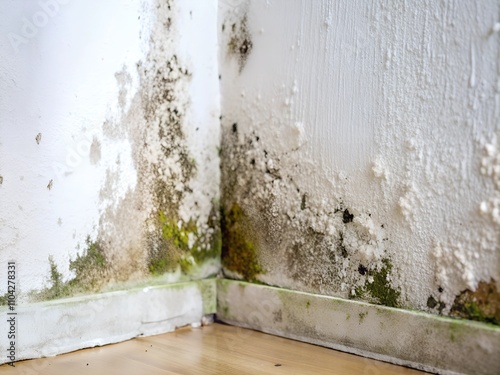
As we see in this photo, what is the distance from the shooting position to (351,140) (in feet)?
5.48

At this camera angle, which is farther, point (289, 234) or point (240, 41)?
point (240, 41)

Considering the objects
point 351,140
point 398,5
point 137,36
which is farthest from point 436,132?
point 137,36

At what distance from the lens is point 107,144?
70.1 inches

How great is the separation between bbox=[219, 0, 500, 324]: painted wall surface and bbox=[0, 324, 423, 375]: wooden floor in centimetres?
19

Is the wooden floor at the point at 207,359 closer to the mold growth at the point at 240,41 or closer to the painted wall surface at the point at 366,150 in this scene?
the painted wall surface at the point at 366,150

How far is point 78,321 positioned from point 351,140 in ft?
3.26

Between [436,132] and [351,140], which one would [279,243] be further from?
[436,132]

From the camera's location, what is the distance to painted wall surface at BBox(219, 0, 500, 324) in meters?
1.41

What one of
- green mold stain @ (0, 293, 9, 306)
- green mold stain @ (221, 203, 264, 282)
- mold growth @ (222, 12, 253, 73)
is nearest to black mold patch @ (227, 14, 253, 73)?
mold growth @ (222, 12, 253, 73)

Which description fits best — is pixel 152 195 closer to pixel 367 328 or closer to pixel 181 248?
pixel 181 248
